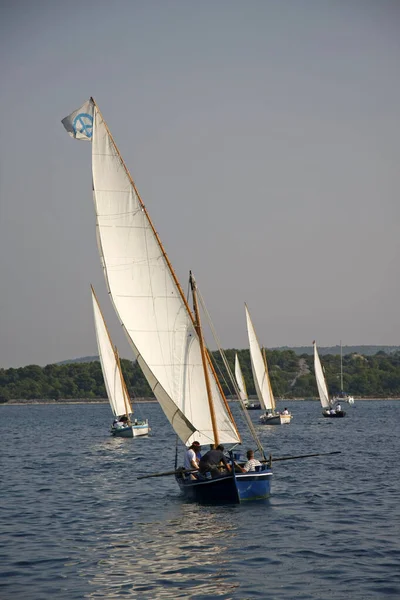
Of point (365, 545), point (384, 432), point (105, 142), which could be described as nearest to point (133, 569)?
point (365, 545)

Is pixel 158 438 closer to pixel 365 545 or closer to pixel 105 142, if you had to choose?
pixel 105 142

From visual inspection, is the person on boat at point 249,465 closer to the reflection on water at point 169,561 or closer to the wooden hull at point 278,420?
the reflection on water at point 169,561

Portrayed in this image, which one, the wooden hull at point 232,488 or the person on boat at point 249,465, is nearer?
the wooden hull at point 232,488

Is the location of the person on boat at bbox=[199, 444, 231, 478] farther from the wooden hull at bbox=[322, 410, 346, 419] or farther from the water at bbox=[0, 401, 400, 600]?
the wooden hull at bbox=[322, 410, 346, 419]

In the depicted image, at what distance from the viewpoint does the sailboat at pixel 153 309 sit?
108ft

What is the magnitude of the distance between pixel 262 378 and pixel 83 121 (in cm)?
6946

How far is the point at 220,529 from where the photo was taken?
27.6 metres

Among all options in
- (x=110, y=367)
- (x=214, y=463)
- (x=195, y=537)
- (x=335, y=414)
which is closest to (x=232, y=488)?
(x=214, y=463)

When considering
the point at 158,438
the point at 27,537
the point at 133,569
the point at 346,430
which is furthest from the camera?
the point at 346,430

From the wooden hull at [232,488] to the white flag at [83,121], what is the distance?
44.5ft

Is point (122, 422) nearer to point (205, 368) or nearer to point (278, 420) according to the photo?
point (278, 420)

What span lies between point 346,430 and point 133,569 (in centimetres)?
6555

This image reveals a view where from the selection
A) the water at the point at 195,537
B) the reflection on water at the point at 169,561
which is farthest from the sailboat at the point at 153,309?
the reflection on water at the point at 169,561

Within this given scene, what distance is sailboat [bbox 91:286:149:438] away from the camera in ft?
252
